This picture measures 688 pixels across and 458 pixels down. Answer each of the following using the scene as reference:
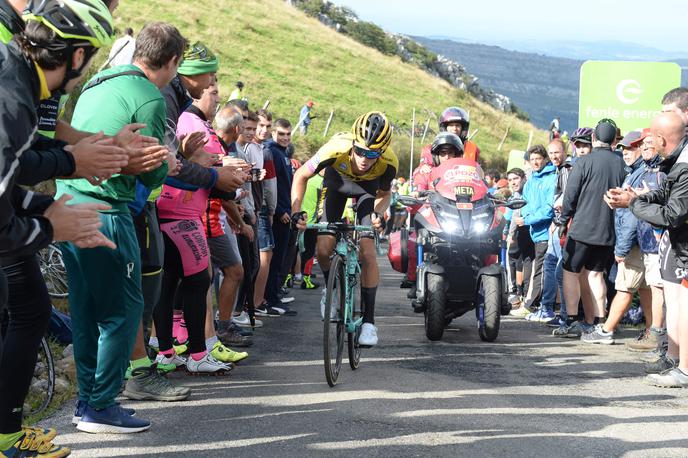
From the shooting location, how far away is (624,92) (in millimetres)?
19109

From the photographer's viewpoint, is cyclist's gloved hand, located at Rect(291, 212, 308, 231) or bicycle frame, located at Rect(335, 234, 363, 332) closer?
bicycle frame, located at Rect(335, 234, 363, 332)

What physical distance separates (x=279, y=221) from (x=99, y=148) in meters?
7.57

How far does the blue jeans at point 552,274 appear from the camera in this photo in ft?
37.9

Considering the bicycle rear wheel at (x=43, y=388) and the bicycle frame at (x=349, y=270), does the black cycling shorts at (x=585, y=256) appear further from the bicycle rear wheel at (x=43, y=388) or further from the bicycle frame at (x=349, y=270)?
the bicycle rear wheel at (x=43, y=388)

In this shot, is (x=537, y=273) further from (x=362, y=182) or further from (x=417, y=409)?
(x=417, y=409)

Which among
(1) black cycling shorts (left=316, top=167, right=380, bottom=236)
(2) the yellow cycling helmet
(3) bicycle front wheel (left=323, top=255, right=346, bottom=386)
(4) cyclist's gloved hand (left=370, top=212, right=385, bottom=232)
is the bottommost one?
(3) bicycle front wheel (left=323, top=255, right=346, bottom=386)

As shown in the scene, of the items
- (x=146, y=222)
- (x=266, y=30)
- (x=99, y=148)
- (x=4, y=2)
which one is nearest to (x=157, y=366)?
(x=146, y=222)

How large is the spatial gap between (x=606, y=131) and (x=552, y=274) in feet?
7.23

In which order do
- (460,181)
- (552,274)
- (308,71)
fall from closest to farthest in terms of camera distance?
1. (460,181)
2. (552,274)
3. (308,71)

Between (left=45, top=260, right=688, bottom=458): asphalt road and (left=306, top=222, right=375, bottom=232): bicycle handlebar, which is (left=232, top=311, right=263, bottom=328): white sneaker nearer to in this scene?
(left=45, top=260, right=688, bottom=458): asphalt road

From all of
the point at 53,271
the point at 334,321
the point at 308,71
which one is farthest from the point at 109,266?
the point at 308,71

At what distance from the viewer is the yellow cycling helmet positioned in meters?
7.70

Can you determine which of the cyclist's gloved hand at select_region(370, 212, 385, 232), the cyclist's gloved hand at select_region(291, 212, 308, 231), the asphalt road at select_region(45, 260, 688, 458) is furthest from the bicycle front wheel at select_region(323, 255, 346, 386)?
the cyclist's gloved hand at select_region(370, 212, 385, 232)

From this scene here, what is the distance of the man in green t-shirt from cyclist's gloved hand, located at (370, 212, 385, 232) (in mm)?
2761
